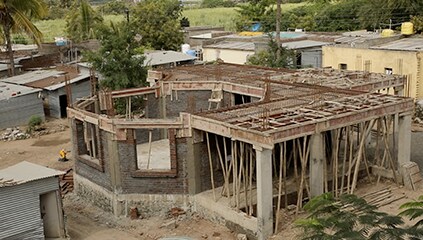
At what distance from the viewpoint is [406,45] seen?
32.0 m

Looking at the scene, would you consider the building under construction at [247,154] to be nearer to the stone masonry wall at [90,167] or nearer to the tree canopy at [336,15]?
the stone masonry wall at [90,167]

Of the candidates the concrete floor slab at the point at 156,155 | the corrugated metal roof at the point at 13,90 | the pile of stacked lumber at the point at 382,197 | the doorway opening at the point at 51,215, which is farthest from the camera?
the corrugated metal roof at the point at 13,90

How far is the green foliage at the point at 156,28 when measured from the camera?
152 ft

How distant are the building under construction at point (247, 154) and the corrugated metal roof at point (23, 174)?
108 inches

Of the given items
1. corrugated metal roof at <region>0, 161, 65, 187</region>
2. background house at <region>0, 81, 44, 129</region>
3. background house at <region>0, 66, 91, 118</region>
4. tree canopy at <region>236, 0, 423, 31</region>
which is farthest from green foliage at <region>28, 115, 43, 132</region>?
tree canopy at <region>236, 0, 423, 31</region>

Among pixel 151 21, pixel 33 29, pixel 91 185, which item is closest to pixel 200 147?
pixel 91 185

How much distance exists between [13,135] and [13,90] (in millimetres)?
3953

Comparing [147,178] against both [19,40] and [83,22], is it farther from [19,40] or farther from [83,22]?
[19,40]

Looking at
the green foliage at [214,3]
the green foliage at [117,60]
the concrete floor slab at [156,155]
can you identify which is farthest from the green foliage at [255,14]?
the green foliage at [214,3]

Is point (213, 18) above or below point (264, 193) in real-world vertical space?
above

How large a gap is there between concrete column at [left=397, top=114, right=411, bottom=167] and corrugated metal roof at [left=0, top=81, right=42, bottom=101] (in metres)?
22.5

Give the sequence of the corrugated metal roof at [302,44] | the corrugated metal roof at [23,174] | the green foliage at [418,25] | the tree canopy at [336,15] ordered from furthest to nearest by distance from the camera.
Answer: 1. the tree canopy at [336,15]
2. the corrugated metal roof at [302,44]
3. the green foliage at [418,25]
4. the corrugated metal roof at [23,174]

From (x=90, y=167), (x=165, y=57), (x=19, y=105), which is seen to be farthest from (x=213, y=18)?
(x=90, y=167)

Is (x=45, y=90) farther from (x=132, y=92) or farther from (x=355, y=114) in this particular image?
(x=355, y=114)
